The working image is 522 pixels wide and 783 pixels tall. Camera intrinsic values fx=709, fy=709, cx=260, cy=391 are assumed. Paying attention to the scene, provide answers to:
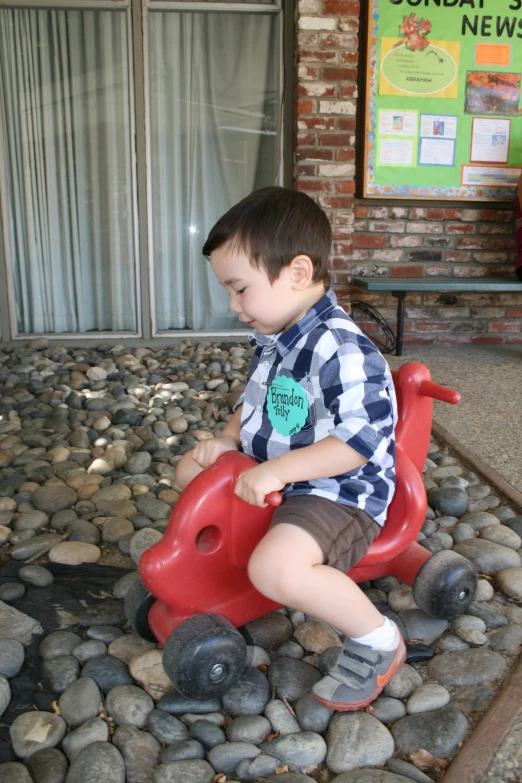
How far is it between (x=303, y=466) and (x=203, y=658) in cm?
38

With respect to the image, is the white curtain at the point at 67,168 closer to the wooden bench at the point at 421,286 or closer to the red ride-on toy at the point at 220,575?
the wooden bench at the point at 421,286

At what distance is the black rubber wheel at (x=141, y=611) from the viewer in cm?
145

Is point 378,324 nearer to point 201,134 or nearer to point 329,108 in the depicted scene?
point 329,108

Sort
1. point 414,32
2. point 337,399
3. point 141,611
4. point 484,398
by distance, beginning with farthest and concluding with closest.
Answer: point 414,32 → point 484,398 → point 141,611 → point 337,399

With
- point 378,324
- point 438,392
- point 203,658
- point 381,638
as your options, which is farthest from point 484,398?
point 203,658

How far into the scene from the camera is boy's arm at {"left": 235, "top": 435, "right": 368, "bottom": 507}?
1316 mm

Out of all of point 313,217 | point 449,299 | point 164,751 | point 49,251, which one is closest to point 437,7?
point 449,299

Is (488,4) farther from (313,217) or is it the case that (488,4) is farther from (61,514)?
(61,514)

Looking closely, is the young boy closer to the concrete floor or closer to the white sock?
the white sock

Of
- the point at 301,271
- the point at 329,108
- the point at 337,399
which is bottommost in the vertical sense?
the point at 337,399

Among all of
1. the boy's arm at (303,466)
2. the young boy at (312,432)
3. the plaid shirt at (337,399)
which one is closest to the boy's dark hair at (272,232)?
the young boy at (312,432)

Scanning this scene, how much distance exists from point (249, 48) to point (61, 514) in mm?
3147

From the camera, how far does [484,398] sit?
3.20 meters

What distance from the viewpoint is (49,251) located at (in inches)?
171
